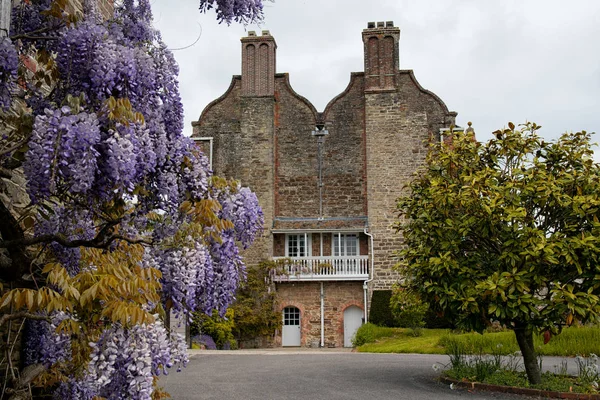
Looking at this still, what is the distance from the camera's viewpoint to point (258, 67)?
32594 mm

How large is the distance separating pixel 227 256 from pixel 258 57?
94.8ft

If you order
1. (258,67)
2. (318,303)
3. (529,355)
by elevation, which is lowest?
(529,355)

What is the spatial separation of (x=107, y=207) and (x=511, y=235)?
27.7ft

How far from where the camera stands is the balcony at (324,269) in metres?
30.1

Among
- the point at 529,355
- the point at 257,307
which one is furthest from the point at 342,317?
the point at 529,355

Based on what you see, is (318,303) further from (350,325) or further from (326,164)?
(326,164)

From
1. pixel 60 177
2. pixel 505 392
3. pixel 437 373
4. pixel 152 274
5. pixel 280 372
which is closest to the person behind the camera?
pixel 60 177

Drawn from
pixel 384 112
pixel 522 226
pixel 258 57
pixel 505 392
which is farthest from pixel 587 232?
pixel 258 57

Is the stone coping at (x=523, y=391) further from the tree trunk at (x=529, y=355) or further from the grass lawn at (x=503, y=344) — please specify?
the grass lawn at (x=503, y=344)

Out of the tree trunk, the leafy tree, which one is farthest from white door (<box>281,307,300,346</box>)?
the tree trunk

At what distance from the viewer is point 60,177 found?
11.3 ft

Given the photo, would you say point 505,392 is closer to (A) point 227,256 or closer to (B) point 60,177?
(A) point 227,256

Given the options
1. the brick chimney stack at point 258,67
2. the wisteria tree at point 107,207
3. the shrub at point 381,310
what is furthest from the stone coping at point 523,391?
the brick chimney stack at point 258,67

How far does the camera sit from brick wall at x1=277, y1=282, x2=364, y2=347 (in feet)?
99.6
